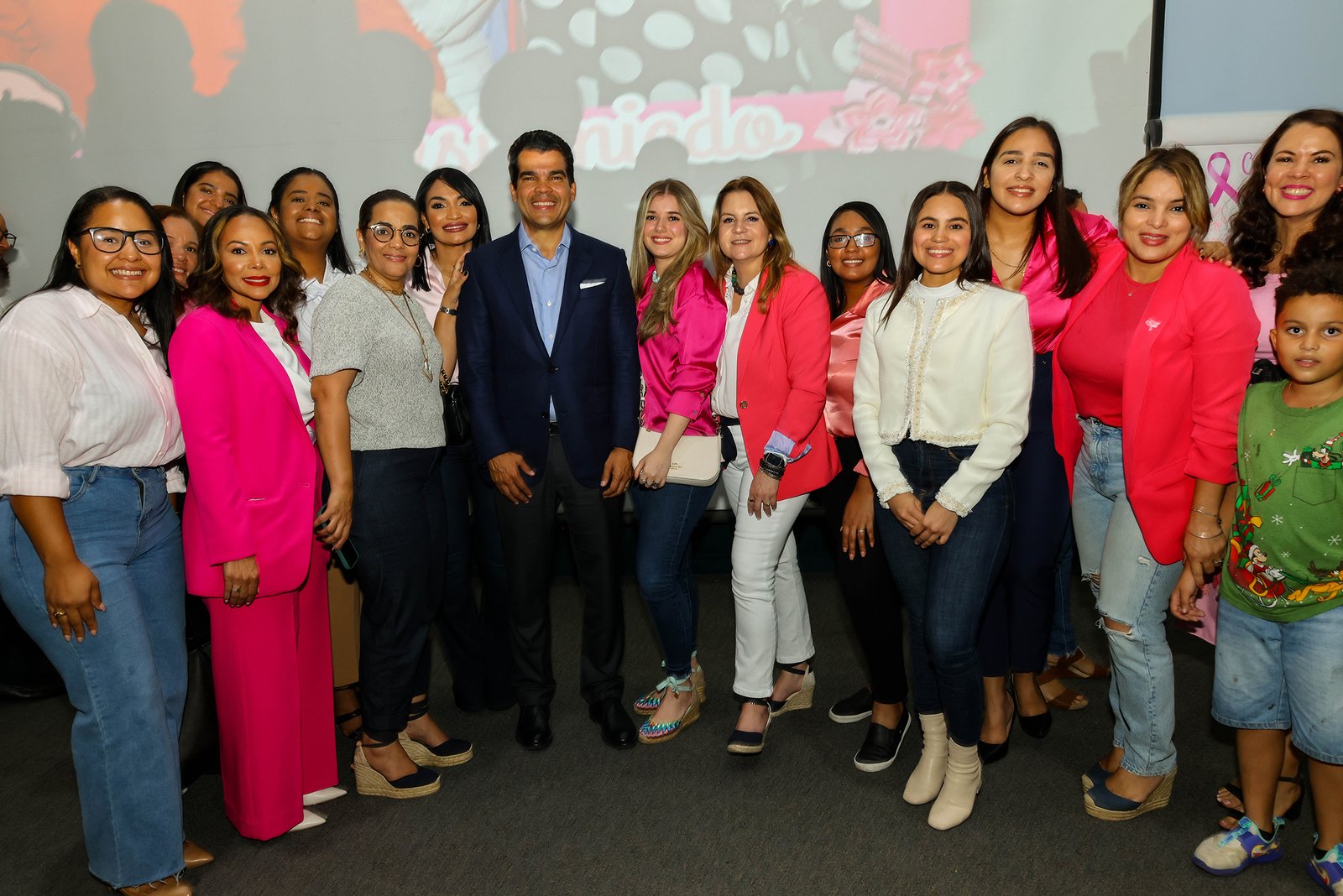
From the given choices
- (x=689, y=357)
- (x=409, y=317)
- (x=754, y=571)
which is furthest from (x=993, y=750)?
(x=409, y=317)

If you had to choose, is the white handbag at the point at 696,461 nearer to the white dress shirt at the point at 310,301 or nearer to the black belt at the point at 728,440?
the black belt at the point at 728,440

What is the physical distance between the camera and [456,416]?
2781 millimetres

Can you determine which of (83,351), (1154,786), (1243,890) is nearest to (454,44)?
(83,351)

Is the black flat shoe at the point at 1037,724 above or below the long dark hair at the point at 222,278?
below

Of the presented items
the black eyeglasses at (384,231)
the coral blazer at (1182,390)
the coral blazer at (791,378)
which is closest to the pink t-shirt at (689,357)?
the coral blazer at (791,378)

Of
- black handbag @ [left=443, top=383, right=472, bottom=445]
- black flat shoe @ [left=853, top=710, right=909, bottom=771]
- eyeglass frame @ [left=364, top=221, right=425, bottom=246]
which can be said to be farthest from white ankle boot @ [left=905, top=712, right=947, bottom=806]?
eyeglass frame @ [left=364, top=221, right=425, bottom=246]

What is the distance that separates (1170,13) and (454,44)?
3326 mm

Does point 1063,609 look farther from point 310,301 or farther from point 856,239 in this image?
point 310,301

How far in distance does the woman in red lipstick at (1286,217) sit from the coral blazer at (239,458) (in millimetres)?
2430

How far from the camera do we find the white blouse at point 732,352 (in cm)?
267

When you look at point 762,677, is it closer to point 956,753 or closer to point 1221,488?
point 956,753

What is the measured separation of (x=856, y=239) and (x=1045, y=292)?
1.96 ft

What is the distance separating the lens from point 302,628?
252cm

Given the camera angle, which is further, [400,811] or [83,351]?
[400,811]
